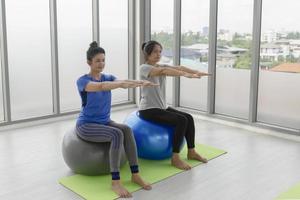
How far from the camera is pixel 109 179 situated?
9.84ft

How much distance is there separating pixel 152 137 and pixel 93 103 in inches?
27.5

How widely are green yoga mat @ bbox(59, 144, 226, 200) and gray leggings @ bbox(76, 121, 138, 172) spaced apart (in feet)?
0.61

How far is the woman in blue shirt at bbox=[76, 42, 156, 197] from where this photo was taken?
9.09ft

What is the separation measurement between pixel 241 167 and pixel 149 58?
52.8 inches

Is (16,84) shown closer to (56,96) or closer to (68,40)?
(56,96)

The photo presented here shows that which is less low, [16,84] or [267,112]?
[16,84]

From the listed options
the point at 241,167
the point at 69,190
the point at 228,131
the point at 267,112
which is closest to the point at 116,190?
the point at 69,190

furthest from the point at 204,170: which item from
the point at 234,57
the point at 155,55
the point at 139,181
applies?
the point at 234,57

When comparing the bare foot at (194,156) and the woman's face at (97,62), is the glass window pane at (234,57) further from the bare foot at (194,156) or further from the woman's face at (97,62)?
→ the woman's face at (97,62)

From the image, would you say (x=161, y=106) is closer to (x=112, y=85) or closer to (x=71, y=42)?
(x=112, y=85)

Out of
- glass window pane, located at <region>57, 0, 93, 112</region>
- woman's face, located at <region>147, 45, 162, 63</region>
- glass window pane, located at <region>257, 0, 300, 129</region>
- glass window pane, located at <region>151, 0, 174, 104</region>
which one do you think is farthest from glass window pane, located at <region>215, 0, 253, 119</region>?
glass window pane, located at <region>57, 0, 93, 112</region>

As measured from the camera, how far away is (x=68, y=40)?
17.1ft

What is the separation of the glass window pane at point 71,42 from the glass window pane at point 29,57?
0.20m

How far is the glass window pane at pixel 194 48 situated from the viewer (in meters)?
5.16
